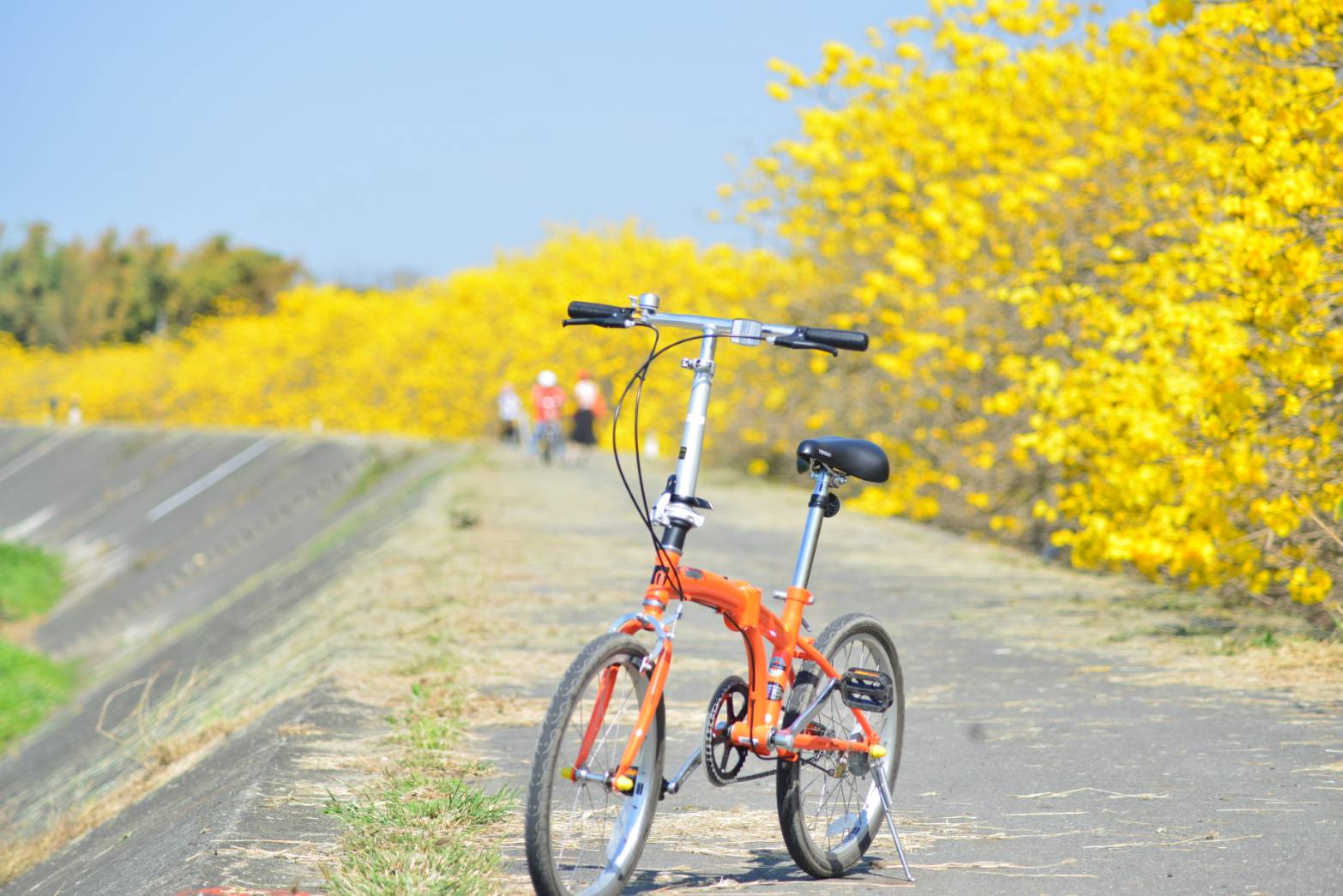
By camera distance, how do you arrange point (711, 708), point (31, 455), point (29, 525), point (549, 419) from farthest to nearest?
point (31, 455) < point (29, 525) < point (549, 419) < point (711, 708)

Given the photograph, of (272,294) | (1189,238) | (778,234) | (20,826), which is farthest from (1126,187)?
(272,294)

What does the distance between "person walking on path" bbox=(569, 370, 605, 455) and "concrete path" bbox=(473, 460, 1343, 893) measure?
16649mm

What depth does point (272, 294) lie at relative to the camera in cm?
9019

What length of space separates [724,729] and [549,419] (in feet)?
84.6

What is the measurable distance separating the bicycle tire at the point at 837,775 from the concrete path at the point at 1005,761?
0.11 meters

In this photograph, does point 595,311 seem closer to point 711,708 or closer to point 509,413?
point 711,708

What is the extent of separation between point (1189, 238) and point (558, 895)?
349 inches

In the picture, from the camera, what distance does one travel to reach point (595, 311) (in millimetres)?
4230

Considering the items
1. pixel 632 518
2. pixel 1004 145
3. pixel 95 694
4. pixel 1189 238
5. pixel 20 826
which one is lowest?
pixel 95 694

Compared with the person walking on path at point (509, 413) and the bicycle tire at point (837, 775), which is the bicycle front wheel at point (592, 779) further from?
the person walking on path at point (509, 413)

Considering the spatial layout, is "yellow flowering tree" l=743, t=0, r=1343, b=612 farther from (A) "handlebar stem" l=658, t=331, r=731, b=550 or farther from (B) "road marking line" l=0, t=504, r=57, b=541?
(B) "road marking line" l=0, t=504, r=57, b=541

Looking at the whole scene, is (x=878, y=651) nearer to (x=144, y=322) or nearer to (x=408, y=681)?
(x=408, y=681)

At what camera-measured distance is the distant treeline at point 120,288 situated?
8444cm

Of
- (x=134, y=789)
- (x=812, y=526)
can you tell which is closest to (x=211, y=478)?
(x=134, y=789)
